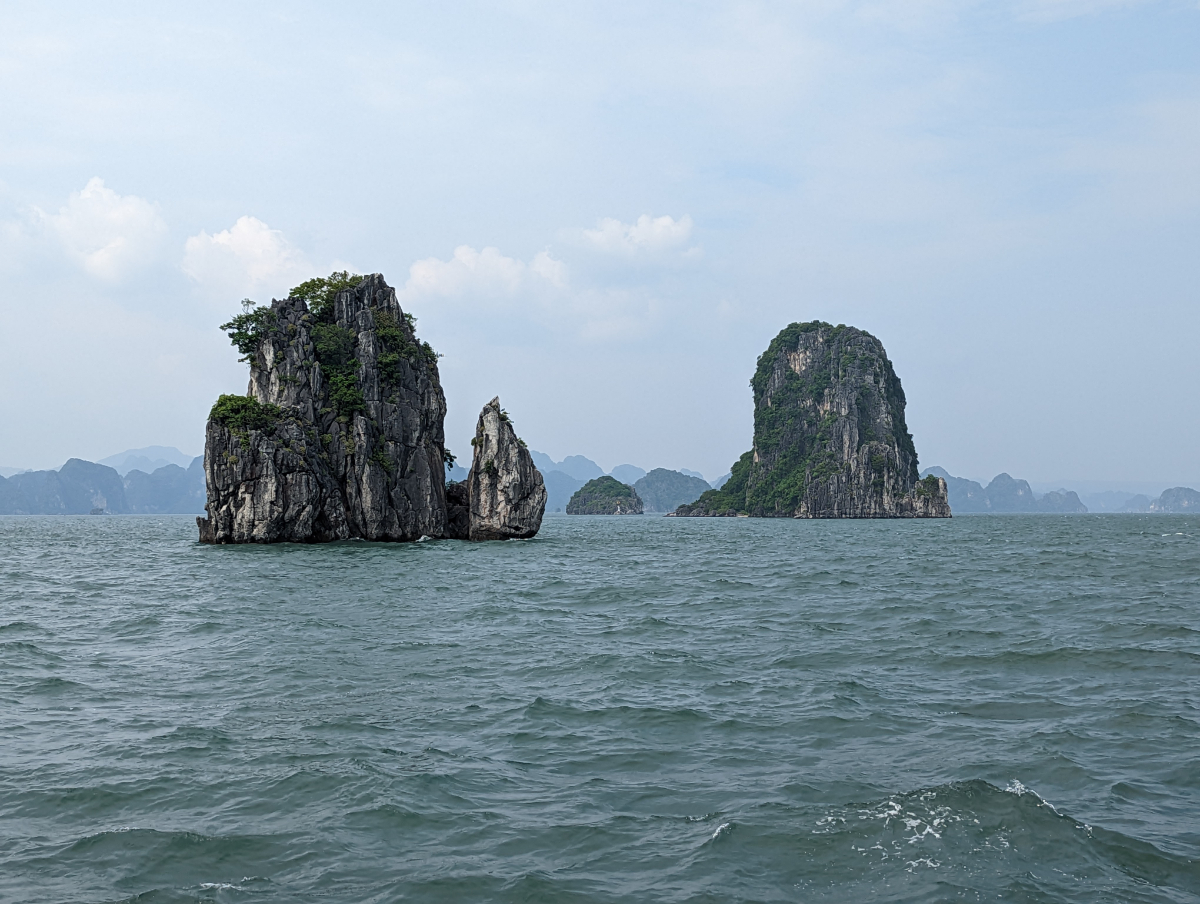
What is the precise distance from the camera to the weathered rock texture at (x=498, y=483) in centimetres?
7600

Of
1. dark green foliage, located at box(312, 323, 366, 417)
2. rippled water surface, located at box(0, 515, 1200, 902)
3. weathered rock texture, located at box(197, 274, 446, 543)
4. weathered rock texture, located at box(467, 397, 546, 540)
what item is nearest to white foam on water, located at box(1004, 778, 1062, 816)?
rippled water surface, located at box(0, 515, 1200, 902)

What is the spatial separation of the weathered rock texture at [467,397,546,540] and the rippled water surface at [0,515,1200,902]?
156ft

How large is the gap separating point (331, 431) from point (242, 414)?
26.7ft

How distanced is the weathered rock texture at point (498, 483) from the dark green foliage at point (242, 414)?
714 inches

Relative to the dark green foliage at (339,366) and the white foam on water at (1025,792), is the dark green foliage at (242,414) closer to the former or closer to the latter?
the dark green foliage at (339,366)

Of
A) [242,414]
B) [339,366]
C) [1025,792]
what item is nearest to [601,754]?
[1025,792]

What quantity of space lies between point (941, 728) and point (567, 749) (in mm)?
6316

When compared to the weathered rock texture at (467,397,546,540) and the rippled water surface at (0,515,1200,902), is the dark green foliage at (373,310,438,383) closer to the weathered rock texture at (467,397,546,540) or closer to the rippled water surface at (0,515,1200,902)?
the weathered rock texture at (467,397,546,540)

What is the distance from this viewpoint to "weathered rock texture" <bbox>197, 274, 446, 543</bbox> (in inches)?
2547

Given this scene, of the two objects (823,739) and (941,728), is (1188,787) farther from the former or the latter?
(823,739)

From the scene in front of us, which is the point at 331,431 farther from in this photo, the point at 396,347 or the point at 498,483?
the point at 498,483

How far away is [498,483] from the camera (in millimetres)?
76188

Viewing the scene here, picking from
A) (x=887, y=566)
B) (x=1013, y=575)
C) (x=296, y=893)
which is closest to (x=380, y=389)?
(x=887, y=566)

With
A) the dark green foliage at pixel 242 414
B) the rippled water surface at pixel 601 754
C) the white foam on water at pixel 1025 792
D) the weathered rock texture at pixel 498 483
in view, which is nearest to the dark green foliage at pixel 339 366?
the dark green foliage at pixel 242 414
